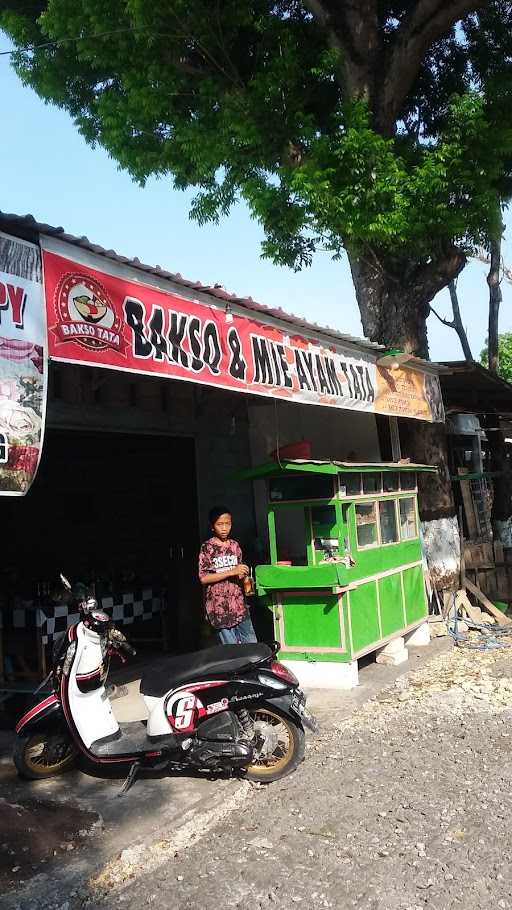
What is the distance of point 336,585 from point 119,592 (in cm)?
261

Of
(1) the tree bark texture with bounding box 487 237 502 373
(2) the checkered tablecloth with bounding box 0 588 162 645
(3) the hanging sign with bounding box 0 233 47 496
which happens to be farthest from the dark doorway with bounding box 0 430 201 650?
(1) the tree bark texture with bounding box 487 237 502 373

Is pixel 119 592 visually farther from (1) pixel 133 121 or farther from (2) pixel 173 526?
(1) pixel 133 121

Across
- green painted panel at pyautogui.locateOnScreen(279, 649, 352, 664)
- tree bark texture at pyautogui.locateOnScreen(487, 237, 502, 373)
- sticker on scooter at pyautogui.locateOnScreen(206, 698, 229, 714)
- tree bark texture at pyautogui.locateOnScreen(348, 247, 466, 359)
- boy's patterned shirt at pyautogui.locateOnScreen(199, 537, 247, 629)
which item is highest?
tree bark texture at pyautogui.locateOnScreen(487, 237, 502, 373)

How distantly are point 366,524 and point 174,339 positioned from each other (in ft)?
10.9

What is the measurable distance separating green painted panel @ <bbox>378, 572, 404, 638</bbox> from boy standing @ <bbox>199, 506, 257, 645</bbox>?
5.89 feet

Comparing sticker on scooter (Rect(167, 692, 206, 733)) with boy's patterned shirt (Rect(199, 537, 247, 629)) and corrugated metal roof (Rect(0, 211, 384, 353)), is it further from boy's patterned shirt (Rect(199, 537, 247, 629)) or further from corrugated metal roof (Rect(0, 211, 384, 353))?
corrugated metal roof (Rect(0, 211, 384, 353))

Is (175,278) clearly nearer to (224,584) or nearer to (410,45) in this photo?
(224,584)

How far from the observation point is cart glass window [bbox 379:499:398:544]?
766 cm

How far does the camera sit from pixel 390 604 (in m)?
7.67

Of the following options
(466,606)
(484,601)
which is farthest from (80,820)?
(484,601)

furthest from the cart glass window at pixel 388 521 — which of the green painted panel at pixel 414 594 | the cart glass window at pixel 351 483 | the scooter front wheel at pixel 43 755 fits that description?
the scooter front wheel at pixel 43 755

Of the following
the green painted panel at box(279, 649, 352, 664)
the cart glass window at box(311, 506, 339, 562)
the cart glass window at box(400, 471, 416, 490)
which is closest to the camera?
the green painted panel at box(279, 649, 352, 664)

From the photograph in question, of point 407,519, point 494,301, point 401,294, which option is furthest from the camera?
point 494,301

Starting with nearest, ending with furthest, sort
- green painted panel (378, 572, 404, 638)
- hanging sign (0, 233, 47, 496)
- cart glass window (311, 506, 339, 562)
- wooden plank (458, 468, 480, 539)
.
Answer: hanging sign (0, 233, 47, 496)
cart glass window (311, 506, 339, 562)
green painted panel (378, 572, 404, 638)
wooden plank (458, 468, 480, 539)
